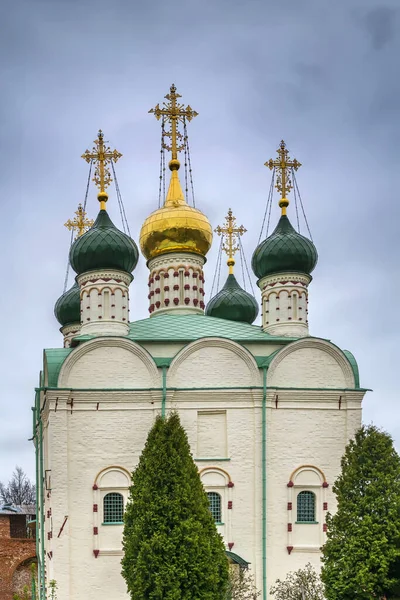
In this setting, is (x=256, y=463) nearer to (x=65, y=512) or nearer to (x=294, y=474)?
(x=294, y=474)

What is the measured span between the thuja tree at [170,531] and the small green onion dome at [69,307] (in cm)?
1134

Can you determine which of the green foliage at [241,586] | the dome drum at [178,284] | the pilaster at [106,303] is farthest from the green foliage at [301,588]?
the dome drum at [178,284]

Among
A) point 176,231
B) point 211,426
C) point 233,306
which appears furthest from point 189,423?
point 233,306

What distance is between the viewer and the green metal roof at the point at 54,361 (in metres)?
18.1

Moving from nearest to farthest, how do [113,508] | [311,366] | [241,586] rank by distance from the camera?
[241,586] → [113,508] → [311,366]

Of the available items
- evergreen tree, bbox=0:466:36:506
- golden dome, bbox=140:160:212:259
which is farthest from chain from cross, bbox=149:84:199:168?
evergreen tree, bbox=0:466:36:506

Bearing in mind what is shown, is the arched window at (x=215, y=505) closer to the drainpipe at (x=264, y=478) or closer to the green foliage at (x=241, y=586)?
the drainpipe at (x=264, y=478)

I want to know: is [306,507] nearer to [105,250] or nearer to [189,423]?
[189,423]

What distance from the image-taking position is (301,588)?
16141 mm

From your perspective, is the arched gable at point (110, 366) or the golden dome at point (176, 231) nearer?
the arched gable at point (110, 366)

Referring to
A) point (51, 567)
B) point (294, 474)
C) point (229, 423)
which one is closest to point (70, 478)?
point (51, 567)

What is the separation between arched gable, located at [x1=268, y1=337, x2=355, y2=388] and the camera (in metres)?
18.7

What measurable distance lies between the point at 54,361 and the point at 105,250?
9.00 ft

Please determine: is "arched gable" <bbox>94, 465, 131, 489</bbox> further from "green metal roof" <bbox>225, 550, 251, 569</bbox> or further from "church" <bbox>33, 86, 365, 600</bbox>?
"green metal roof" <bbox>225, 550, 251, 569</bbox>
